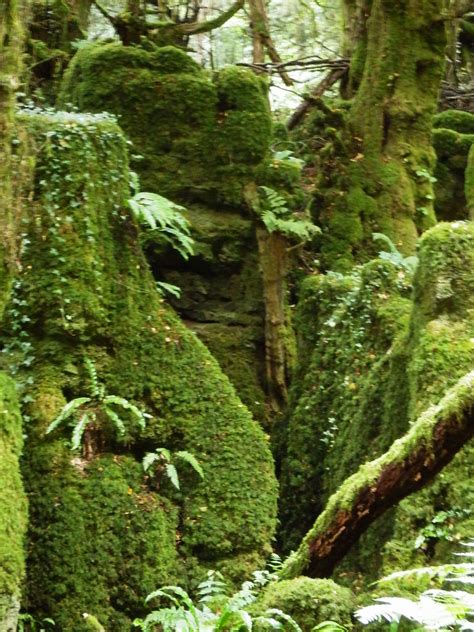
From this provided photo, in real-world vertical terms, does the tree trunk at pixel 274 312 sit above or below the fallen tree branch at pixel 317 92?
below

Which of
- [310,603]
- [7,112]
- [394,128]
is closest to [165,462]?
[310,603]

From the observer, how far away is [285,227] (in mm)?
7828

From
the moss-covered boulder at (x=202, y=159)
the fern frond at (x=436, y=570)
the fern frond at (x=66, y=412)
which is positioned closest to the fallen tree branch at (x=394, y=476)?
the fern frond at (x=436, y=570)

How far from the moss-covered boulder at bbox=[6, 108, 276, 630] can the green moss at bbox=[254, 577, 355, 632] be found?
1.44 meters

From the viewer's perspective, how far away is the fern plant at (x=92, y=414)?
17.5 feet

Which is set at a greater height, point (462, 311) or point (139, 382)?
point (462, 311)

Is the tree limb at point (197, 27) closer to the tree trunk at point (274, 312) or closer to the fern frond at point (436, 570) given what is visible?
the tree trunk at point (274, 312)

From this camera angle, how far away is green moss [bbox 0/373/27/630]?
14.2 ft

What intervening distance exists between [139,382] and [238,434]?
3.12 feet

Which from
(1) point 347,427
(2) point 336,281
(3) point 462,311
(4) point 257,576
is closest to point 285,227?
(2) point 336,281

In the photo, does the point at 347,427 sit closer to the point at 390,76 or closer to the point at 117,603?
the point at 117,603

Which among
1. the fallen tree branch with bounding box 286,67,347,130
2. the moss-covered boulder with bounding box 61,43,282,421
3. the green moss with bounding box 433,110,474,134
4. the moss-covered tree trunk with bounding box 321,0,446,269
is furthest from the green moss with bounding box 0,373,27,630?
the green moss with bounding box 433,110,474,134

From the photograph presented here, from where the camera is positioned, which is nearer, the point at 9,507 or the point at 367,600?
the point at 367,600

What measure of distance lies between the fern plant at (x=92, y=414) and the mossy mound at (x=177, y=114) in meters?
3.37
